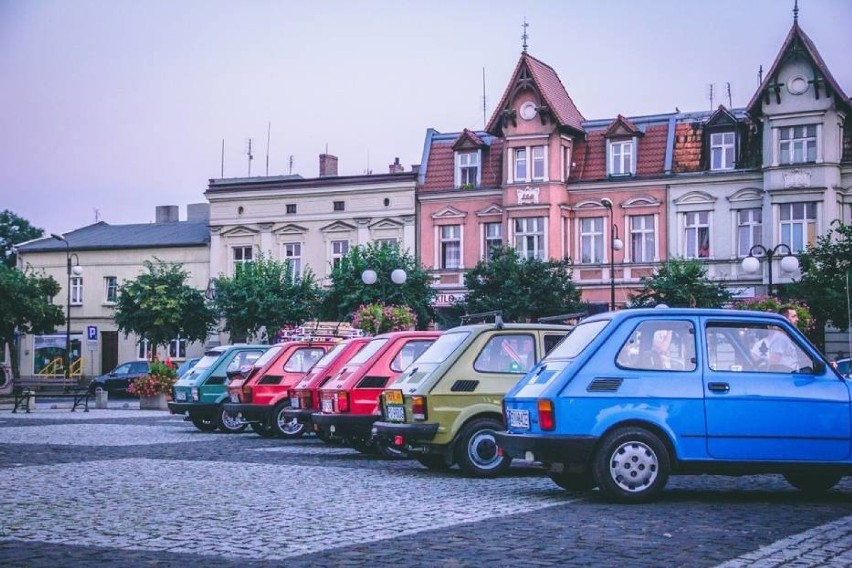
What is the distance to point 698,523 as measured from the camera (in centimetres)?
1091

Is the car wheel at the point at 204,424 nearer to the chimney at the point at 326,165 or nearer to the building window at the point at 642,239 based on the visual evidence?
the building window at the point at 642,239

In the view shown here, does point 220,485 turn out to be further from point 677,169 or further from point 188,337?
point 188,337

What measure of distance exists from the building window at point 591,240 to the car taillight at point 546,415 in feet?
139

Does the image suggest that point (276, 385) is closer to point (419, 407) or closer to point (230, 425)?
point (230, 425)

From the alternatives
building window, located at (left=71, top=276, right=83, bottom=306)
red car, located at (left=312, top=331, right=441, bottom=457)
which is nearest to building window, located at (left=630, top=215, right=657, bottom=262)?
building window, located at (left=71, top=276, right=83, bottom=306)

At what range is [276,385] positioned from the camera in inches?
949

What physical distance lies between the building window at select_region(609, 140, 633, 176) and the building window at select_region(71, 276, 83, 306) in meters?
30.4

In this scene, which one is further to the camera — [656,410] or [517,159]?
[517,159]

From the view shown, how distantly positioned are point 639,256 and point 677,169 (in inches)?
146

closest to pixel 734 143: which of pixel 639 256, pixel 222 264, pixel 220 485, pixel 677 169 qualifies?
pixel 677 169

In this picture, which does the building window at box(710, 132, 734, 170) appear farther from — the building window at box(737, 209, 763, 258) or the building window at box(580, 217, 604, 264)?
the building window at box(580, 217, 604, 264)

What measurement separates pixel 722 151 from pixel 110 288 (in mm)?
33083

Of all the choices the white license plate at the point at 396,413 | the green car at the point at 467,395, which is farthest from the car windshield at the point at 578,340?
the white license plate at the point at 396,413

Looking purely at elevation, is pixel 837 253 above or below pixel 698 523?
above
